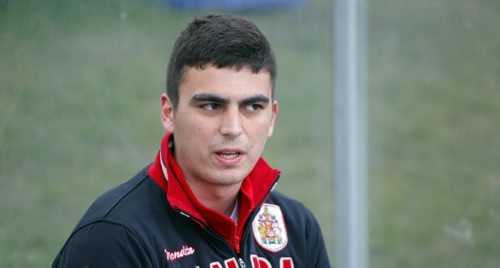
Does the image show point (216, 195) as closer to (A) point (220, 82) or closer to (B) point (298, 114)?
(A) point (220, 82)

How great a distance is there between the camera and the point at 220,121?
2215 mm

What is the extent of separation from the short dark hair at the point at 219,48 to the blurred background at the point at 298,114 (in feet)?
2.67

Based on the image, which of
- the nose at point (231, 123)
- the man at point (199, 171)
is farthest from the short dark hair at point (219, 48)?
the nose at point (231, 123)

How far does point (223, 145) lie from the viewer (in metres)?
2.21

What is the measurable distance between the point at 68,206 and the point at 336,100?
1.29m

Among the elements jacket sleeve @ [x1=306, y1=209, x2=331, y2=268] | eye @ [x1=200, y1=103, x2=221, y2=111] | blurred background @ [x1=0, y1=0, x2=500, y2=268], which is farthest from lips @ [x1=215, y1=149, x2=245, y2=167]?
blurred background @ [x1=0, y1=0, x2=500, y2=268]

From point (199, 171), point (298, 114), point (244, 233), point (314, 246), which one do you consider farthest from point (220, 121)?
point (298, 114)

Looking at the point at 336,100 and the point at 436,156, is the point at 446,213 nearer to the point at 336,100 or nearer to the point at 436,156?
the point at 436,156

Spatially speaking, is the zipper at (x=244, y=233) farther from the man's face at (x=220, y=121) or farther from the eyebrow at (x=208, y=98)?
the eyebrow at (x=208, y=98)

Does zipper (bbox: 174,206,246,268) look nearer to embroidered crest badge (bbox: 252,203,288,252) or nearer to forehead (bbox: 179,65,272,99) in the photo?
embroidered crest badge (bbox: 252,203,288,252)

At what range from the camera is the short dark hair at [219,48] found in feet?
7.25

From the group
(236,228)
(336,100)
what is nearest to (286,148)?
(336,100)

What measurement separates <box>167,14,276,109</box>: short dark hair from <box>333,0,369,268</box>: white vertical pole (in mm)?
1289

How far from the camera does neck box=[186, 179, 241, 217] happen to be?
2.34 meters
